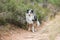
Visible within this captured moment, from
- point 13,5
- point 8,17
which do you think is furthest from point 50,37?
point 13,5

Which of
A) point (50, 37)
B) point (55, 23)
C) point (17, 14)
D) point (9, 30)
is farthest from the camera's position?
point (17, 14)

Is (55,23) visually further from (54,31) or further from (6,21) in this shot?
(6,21)

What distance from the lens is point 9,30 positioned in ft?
34.5

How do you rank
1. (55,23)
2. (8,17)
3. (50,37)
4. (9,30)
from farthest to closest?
(8,17) → (9,30) → (55,23) → (50,37)

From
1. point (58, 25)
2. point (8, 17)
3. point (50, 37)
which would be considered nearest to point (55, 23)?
point (58, 25)

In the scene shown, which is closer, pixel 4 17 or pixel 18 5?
pixel 4 17

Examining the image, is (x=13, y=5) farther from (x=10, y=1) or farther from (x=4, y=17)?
(x=4, y=17)

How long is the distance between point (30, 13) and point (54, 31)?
907 centimetres

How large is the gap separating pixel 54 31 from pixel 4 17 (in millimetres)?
8591

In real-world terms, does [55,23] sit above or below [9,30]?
above

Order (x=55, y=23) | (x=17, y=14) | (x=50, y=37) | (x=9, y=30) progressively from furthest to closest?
(x=17, y=14)
(x=9, y=30)
(x=55, y=23)
(x=50, y=37)

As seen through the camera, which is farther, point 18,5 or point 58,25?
point 18,5

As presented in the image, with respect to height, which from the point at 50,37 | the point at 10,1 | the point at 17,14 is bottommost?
the point at 17,14

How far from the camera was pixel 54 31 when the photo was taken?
228cm
